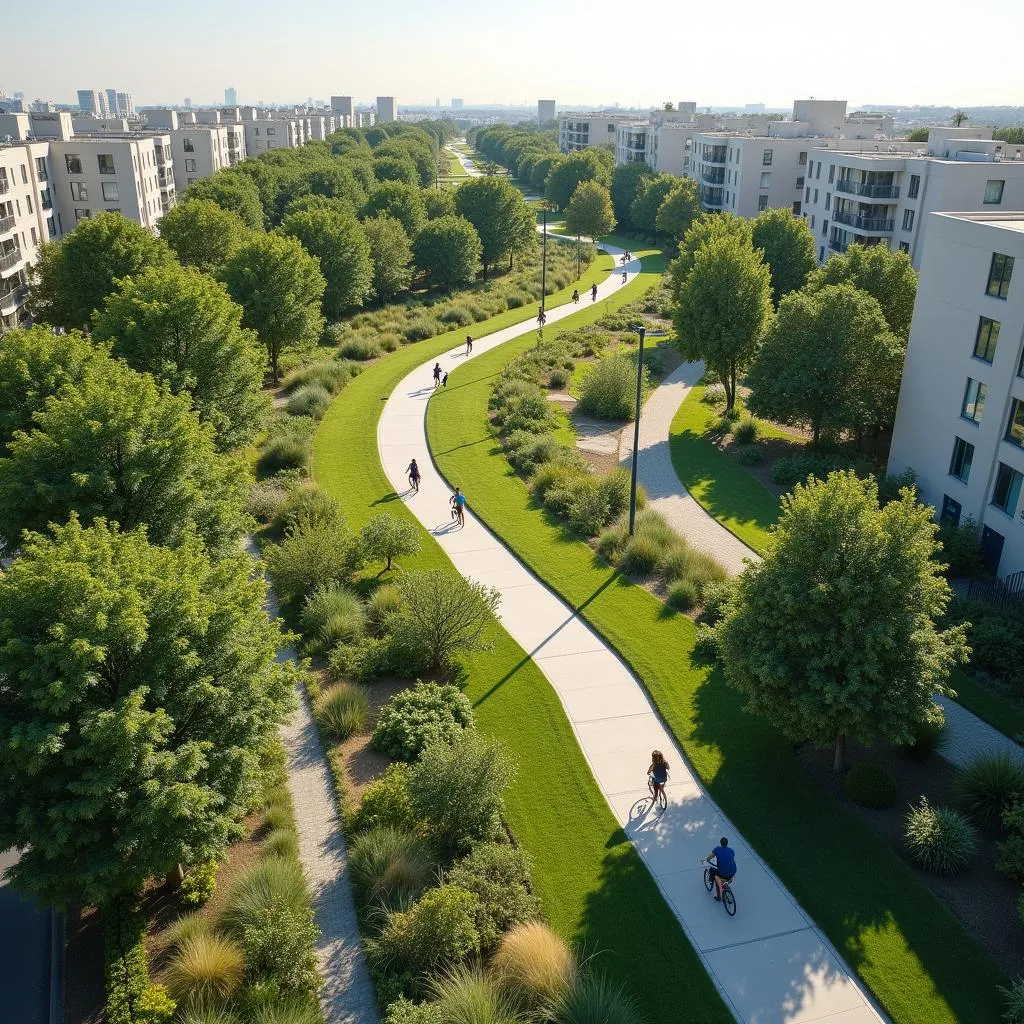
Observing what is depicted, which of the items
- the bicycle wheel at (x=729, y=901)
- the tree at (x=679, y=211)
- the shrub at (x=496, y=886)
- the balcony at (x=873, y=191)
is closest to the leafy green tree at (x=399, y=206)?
the tree at (x=679, y=211)

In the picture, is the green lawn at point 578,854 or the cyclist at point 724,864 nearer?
the green lawn at point 578,854

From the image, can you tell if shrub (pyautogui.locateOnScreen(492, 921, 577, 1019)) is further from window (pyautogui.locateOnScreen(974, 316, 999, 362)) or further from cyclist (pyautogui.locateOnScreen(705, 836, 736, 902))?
window (pyautogui.locateOnScreen(974, 316, 999, 362))

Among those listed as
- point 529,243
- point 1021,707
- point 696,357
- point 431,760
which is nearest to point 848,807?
point 1021,707

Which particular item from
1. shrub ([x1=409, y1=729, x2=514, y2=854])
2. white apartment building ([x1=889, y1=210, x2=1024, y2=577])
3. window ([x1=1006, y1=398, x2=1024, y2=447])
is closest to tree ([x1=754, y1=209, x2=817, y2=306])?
white apartment building ([x1=889, y1=210, x2=1024, y2=577])

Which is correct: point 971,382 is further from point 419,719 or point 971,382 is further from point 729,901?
point 419,719

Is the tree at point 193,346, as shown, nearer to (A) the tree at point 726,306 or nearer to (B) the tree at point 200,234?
(A) the tree at point 726,306

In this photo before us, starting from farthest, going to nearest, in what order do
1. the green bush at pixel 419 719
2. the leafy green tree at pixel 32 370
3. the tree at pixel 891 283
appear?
the tree at pixel 891 283
the leafy green tree at pixel 32 370
the green bush at pixel 419 719
